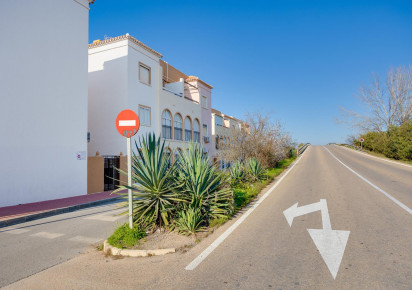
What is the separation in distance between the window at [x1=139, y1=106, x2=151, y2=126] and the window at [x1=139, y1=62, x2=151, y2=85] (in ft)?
6.50

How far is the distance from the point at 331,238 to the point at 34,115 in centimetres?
1182

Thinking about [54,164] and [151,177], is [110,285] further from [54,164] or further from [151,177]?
[54,164]

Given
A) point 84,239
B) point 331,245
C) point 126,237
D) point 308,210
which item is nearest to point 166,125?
point 308,210

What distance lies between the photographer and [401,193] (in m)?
9.65

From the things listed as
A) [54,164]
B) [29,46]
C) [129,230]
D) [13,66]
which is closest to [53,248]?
[129,230]

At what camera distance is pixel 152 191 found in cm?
606

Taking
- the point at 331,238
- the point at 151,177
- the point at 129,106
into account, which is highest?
the point at 129,106

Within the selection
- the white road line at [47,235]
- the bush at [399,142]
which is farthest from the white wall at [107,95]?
the bush at [399,142]

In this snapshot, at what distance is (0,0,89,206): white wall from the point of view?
10562 mm

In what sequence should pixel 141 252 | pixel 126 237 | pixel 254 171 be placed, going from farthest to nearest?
1. pixel 254 171
2. pixel 126 237
3. pixel 141 252

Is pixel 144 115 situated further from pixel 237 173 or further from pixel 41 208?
Result: pixel 41 208

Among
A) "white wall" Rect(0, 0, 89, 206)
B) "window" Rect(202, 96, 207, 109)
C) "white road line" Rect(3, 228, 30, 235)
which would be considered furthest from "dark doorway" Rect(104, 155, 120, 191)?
"window" Rect(202, 96, 207, 109)

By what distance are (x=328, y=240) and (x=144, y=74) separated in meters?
18.5

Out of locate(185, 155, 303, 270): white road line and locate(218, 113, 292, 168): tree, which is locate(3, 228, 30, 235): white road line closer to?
locate(185, 155, 303, 270): white road line
